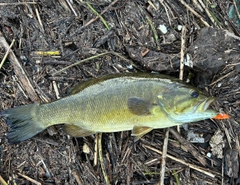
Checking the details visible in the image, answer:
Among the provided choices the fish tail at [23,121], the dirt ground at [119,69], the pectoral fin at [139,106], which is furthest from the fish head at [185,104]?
the fish tail at [23,121]

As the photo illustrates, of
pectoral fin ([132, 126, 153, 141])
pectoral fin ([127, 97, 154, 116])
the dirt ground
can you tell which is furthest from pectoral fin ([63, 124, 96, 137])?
pectoral fin ([127, 97, 154, 116])

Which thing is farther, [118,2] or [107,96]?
[118,2]

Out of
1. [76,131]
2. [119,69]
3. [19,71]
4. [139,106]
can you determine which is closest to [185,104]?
[139,106]

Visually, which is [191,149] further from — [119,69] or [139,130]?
[119,69]

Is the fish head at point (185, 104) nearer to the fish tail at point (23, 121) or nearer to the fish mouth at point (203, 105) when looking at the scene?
the fish mouth at point (203, 105)

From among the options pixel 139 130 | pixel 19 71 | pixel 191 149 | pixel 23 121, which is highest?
pixel 19 71

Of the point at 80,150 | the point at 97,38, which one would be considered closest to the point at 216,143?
the point at 80,150

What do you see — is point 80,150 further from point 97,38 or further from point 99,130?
point 97,38

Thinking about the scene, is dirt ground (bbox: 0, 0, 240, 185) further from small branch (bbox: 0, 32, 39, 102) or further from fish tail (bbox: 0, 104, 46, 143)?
fish tail (bbox: 0, 104, 46, 143)
